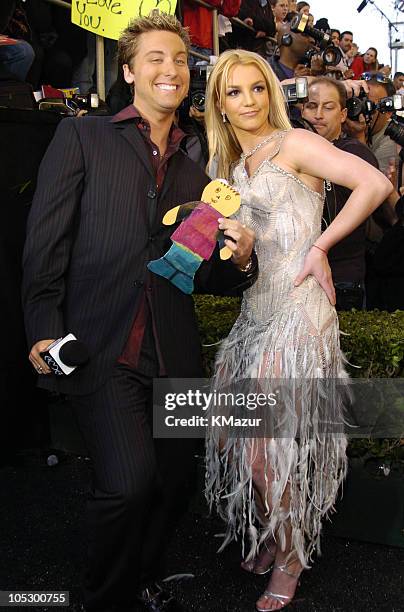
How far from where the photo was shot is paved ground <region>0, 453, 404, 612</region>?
266cm

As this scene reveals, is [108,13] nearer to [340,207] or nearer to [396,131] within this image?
[340,207]

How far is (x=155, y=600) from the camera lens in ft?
8.04

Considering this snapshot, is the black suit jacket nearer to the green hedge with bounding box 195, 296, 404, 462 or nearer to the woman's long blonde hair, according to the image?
the woman's long blonde hair

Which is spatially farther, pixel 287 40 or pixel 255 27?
pixel 255 27

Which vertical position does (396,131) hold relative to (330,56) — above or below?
below

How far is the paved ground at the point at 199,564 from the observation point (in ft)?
8.73

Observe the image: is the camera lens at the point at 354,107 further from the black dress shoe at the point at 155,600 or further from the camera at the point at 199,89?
the black dress shoe at the point at 155,600

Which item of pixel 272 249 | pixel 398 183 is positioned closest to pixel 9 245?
pixel 272 249

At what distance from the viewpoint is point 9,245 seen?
293 centimetres

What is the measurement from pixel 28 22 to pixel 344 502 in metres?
3.27

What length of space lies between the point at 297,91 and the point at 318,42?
2.34 metres

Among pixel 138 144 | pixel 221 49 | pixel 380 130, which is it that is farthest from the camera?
pixel 221 49

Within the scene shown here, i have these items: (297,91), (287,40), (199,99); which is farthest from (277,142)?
(287,40)

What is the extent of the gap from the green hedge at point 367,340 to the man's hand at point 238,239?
88 centimetres
